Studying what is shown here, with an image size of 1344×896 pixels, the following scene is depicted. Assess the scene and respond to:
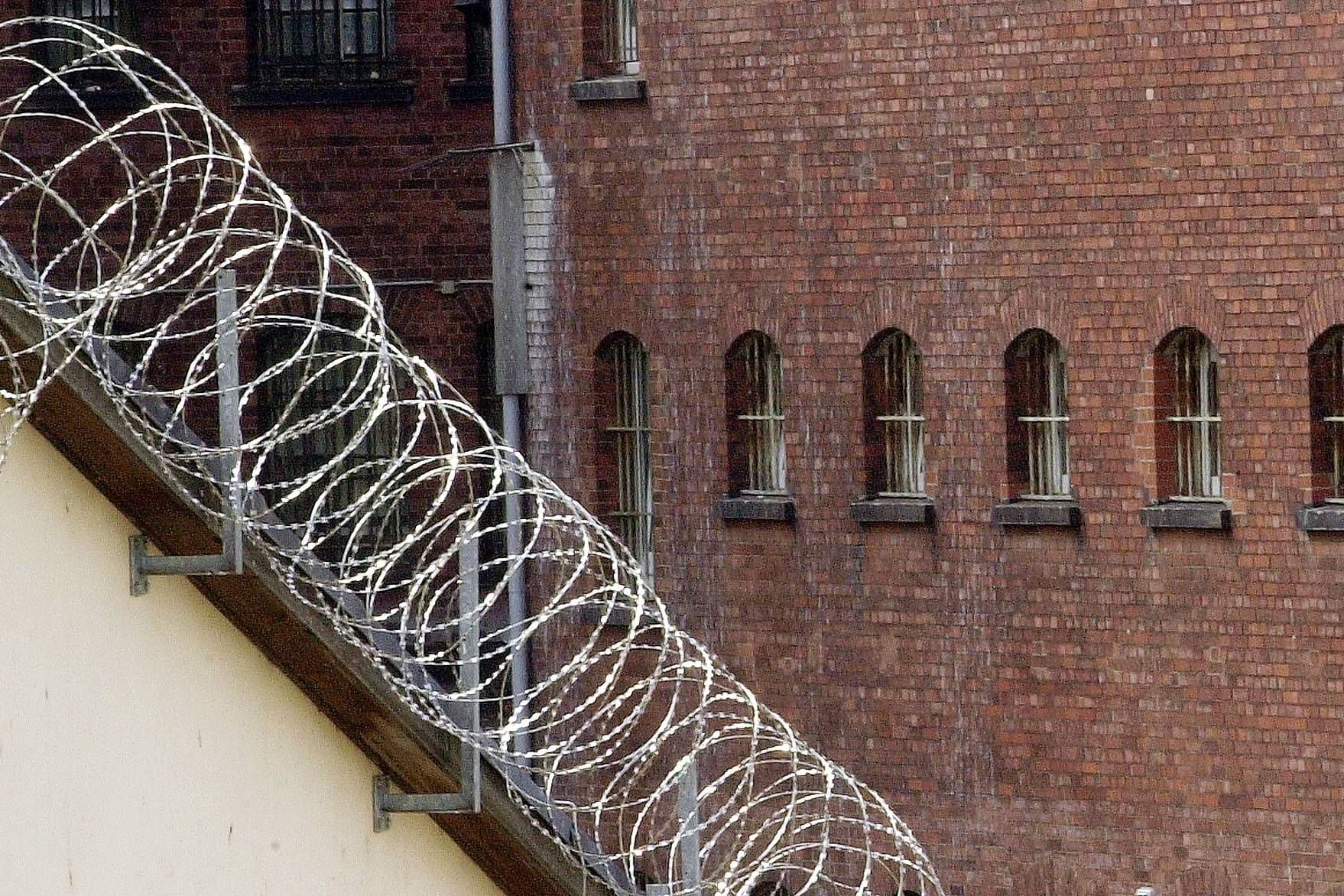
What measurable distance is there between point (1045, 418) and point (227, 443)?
1058cm

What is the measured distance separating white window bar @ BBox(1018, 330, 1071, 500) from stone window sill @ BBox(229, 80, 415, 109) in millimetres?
6143

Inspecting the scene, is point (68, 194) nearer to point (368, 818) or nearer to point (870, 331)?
point (870, 331)

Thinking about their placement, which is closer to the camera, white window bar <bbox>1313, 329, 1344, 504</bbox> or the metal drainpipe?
white window bar <bbox>1313, 329, 1344, 504</bbox>

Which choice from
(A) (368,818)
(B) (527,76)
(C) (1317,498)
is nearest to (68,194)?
(B) (527,76)

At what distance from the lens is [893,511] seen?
1944 cm

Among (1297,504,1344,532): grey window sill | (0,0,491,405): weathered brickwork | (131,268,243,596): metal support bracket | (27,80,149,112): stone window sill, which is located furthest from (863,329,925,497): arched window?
(131,268,243,596): metal support bracket

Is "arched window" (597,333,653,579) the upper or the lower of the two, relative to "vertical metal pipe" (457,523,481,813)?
upper

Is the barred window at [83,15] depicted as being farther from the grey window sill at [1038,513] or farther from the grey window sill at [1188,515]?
the grey window sill at [1188,515]

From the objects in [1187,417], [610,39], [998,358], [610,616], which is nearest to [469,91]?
[610,39]

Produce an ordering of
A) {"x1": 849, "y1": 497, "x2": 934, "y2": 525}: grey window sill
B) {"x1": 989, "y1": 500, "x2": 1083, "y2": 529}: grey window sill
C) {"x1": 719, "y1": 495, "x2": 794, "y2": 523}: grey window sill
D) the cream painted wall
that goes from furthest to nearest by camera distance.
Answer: {"x1": 719, "y1": 495, "x2": 794, "y2": 523}: grey window sill, {"x1": 849, "y1": 497, "x2": 934, "y2": 525}: grey window sill, {"x1": 989, "y1": 500, "x2": 1083, "y2": 529}: grey window sill, the cream painted wall

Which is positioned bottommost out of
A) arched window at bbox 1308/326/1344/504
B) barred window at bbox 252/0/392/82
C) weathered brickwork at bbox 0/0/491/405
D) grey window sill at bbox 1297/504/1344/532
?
grey window sill at bbox 1297/504/1344/532

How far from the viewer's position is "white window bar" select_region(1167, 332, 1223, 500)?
18094 mm

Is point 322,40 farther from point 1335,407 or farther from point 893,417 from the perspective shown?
point 1335,407

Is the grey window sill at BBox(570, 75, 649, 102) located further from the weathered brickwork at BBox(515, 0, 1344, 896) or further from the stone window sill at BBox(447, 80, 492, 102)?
the stone window sill at BBox(447, 80, 492, 102)
